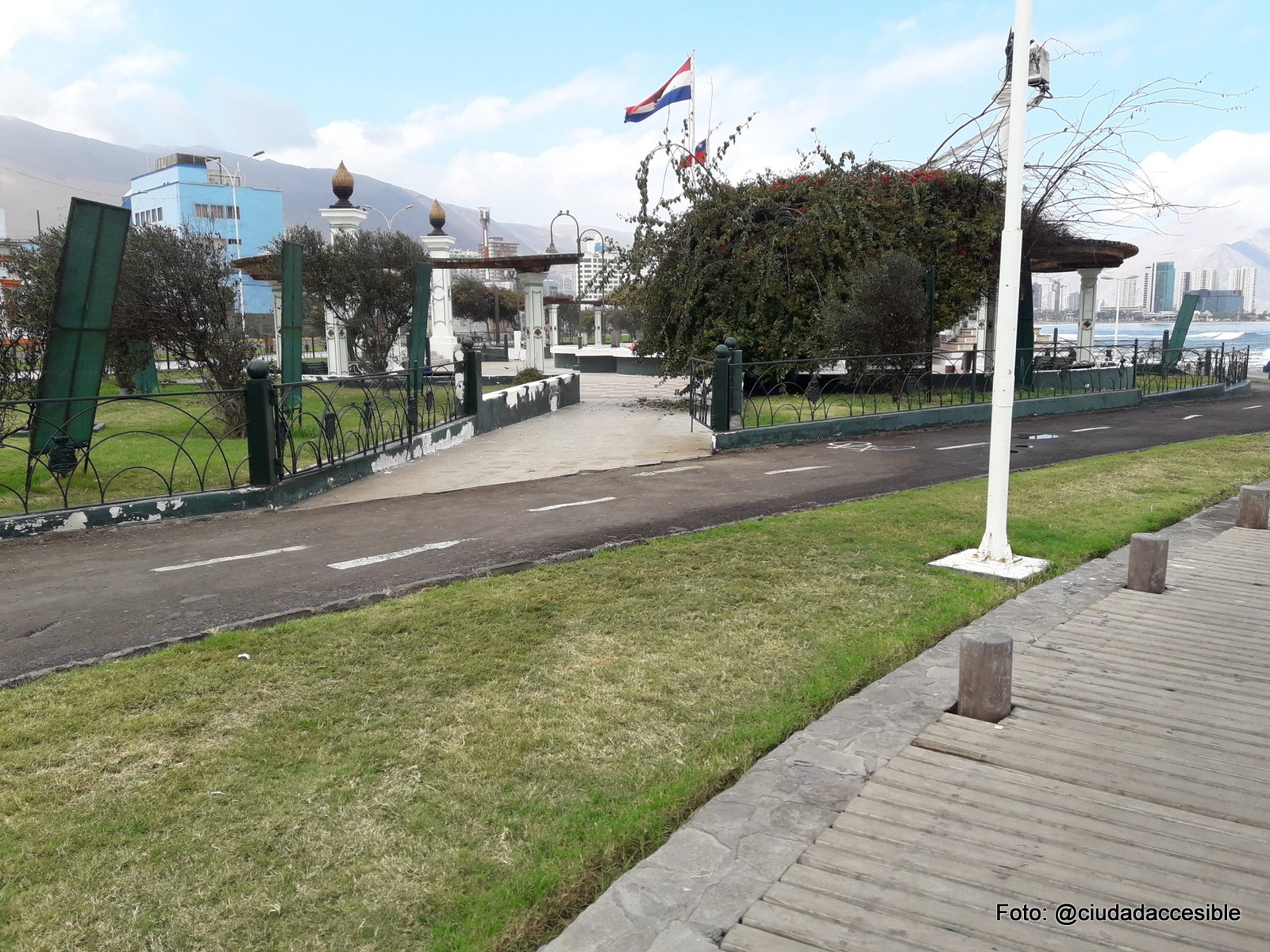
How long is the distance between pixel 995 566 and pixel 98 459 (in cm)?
1245

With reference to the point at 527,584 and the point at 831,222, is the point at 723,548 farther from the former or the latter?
the point at 831,222

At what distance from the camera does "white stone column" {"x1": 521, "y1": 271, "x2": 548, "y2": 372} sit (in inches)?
1253

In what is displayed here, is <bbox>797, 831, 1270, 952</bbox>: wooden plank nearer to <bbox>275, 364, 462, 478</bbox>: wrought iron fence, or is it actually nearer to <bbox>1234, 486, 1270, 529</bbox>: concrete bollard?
<bbox>1234, 486, 1270, 529</bbox>: concrete bollard

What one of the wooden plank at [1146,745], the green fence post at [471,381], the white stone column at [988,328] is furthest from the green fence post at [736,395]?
the white stone column at [988,328]

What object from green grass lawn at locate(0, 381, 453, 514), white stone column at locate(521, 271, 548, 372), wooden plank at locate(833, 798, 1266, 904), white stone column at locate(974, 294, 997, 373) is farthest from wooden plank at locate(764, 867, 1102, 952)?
white stone column at locate(521, 271, 548, 372)

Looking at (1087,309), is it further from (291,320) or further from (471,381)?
(291,320)

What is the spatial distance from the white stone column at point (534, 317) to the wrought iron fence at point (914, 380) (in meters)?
11.7

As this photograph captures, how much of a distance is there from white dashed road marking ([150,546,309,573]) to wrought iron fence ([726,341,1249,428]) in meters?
7.85

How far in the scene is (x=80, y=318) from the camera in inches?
408

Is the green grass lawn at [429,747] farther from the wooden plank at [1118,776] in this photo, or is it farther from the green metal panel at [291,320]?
the green metal panel at [291,320]

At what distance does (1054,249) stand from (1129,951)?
2828 centimetres

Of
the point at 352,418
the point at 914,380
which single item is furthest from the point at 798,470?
the point at 914,380

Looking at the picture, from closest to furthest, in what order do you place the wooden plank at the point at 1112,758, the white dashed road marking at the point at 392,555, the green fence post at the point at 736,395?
1. the wooden plank at the point at 1112,758
2. the white dashed road marking at the point at 392,555
3. the green fence post at the point at 736,395

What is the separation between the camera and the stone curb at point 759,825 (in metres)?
2.64
